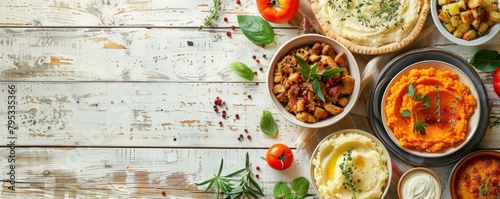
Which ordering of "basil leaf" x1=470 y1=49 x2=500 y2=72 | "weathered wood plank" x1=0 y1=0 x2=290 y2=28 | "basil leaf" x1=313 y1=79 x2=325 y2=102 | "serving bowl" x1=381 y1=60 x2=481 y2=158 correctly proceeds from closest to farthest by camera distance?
"basil leaf" x1=313 y1=79 x2=325 y2=102 → "serving bowl" x1=381 y1=60 x2=481 y2=158 → "basil leaf" x1=470 y1=49 x2=500 y2=72 → "weathered wood plank" x1=0 y1=0 x2=290 y2=28

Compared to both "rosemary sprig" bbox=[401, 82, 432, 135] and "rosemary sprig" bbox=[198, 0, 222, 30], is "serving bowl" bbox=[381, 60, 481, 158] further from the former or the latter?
"rosemary sprig" bbox=[198, 0, 222, 30]

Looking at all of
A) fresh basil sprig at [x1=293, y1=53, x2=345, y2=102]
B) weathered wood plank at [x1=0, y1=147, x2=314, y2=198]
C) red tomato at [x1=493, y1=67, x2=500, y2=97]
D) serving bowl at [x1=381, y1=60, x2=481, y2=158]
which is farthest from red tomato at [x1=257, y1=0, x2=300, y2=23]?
red tomato at [x1=493, y1=67, x2=500, y2=97]

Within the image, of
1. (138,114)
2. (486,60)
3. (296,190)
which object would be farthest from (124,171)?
(486,60)

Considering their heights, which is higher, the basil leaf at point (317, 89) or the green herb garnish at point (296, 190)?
the basil leaf at point (317, 89)

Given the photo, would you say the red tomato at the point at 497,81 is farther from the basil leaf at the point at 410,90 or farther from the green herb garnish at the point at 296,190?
the green herb garnish at the point at 296,190

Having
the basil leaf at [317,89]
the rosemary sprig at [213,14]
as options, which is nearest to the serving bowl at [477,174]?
the basil leaf at [317,89]

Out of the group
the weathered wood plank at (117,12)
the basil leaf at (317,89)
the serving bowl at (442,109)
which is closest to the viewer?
the basil leaf at (317,89)

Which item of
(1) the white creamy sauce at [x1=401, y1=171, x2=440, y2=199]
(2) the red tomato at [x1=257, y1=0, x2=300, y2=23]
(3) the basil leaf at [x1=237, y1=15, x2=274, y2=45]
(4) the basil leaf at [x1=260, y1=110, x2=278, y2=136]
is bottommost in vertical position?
(1) the white creamy sauce at [x1=401, y1=171, x2=440, y2=199]
